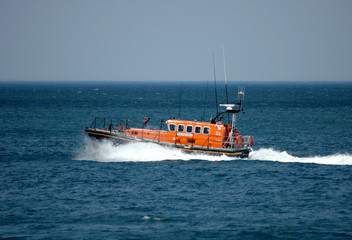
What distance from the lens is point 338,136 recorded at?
51.0 meters

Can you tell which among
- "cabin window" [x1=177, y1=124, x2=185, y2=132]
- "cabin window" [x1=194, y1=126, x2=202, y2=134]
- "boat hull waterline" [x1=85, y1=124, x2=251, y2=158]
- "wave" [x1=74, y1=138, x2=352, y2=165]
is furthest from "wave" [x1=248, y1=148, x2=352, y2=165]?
"cabin window" [x1=177, y1=124, x2=185, y2=132]

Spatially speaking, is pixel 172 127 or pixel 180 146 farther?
pixel 172 127

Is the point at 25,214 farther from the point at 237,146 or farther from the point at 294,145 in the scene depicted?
the point at 294,145

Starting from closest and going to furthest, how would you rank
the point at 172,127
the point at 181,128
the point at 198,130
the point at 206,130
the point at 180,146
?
the point at 180,146 < the point at 206,130 < the point at 198,130 < the point at 181,128 < the point at 172,127

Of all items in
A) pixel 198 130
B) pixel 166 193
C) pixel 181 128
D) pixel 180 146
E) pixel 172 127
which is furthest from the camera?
pixel 172 127

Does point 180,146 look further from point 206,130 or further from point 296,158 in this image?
point 296,158

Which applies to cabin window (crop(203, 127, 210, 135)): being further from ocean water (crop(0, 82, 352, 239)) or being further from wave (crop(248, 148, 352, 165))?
wave (crop(248, 148, 352, 165))

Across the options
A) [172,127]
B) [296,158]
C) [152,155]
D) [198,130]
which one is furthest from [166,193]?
[296,158]

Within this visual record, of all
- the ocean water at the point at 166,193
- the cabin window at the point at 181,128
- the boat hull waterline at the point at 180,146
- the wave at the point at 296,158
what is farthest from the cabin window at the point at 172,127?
the wave at the point at 296,158

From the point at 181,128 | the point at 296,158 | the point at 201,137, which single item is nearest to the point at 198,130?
the point at 201,137

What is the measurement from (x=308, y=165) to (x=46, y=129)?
3317 cm

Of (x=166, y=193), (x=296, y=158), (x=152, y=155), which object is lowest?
(x=166, y=193)

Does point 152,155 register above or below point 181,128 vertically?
below

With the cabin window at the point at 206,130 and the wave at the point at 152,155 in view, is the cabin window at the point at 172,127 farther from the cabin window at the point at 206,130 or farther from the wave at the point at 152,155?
the cabin window at the point at 206,130
